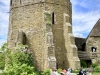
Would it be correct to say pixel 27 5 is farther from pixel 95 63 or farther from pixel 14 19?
pixel 95 63

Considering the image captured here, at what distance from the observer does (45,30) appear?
3177 centimetres

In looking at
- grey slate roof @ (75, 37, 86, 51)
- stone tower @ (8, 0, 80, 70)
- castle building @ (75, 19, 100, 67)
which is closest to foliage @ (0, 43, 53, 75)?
stone tower @ (8, 0, 80, 70)

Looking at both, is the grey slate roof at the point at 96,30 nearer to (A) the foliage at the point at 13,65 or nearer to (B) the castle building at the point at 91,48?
(B) the castle building at the point at 91,48

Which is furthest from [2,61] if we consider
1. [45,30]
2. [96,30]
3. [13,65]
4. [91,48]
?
[96,30]

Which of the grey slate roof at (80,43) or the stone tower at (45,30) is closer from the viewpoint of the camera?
the stone tower at (45,30)

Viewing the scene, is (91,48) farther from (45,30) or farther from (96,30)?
(45,30)

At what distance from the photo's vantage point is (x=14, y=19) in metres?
36.2

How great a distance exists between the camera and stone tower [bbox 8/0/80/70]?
32125mm

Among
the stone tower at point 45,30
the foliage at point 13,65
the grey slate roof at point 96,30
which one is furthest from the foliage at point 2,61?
the grey slate roof at point 96,30

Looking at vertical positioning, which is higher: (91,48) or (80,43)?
(80,43)

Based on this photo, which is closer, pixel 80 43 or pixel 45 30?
pixel 45 30

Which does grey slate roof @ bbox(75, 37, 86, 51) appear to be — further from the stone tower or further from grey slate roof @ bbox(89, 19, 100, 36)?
the stone tower

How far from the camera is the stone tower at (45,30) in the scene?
32.1 metres

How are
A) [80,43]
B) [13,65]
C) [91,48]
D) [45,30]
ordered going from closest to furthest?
[13,65] → [45,30] → [91,48] → [80,43]
